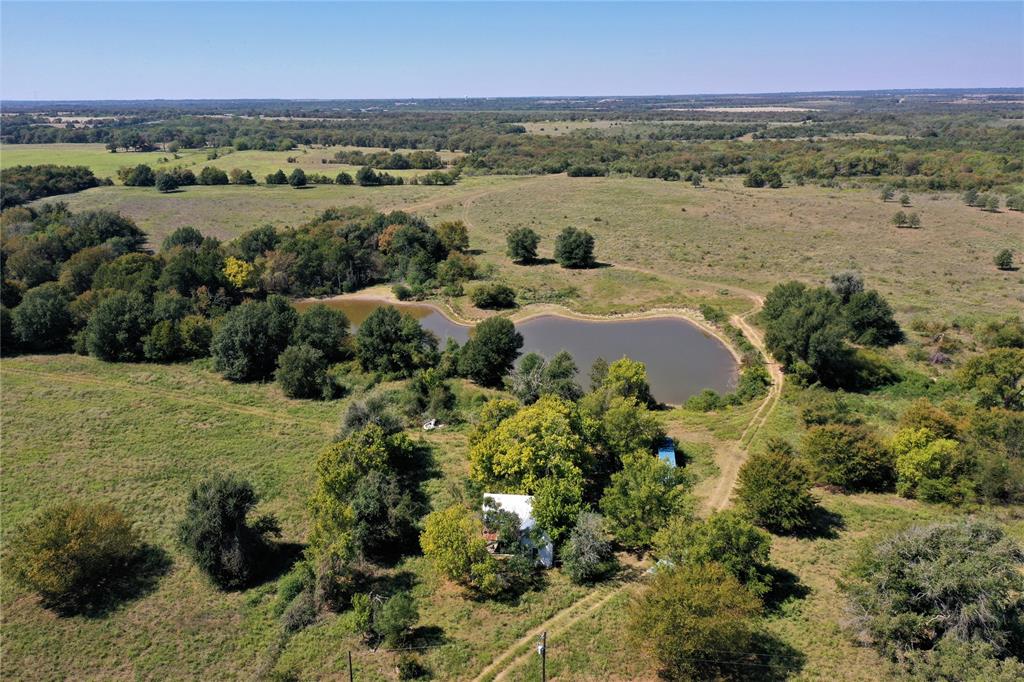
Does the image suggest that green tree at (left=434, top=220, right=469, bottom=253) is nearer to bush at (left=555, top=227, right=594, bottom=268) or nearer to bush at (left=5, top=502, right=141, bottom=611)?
bush at (left=555, top=227, right=594, bottom=268)

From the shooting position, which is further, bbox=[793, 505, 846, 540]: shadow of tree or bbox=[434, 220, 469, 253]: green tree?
bbox=[434, 220, 469, 253]: green tree

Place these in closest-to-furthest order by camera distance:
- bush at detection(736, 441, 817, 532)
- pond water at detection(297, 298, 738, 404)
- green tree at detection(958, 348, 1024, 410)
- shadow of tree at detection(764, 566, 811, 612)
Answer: shadow of tree at detection(764, 566, 811, 612) < bush at detection(736, 441, 817, 532) < green tree at detection(958, 348, 1024, 410) < pond water at detection(297, 298, 738, 404)

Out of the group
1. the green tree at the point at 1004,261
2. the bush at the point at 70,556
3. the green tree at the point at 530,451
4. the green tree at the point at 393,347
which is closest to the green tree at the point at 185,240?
the green tree at the point at 393,347

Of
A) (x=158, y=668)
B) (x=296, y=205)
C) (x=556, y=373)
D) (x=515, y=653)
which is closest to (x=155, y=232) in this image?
(x=296, y=205)

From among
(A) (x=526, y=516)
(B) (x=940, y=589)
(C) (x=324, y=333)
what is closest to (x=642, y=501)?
(A) (x=526, y=516)

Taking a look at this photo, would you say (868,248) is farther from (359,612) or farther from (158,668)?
(158,668)

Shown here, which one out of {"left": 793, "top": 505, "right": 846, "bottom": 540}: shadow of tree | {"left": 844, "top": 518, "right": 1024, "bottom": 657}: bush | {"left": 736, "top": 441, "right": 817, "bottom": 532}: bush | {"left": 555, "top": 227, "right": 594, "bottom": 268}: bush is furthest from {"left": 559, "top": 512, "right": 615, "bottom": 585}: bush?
{"left": 555, "top": 227, "right": 594, "bottom": 268}: bush
